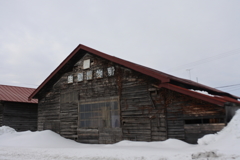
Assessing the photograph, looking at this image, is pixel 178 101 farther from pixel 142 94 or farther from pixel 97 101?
pixel 97 101

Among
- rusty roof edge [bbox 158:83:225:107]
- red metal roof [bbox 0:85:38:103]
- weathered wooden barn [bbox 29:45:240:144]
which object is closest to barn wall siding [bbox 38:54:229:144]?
weathered wooden barn [bbox 29:45:240:144]

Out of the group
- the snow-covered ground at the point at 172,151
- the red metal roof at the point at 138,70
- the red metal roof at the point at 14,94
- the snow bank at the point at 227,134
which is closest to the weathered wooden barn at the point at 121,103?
the red metal roof at the point at 138,70

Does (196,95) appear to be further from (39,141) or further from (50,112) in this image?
(50,112)

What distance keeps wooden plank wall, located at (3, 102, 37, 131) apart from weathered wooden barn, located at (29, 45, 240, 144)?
5.97 meters

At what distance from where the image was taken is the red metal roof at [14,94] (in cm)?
2312

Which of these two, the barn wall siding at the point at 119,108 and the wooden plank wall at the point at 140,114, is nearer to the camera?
the barn wall siding at the point at 119,108

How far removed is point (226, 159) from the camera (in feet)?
22.3

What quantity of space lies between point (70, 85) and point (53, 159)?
7.92m

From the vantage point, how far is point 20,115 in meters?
23.8

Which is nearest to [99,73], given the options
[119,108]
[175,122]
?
[119,108]

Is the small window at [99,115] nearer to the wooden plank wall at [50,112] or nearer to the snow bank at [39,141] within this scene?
the snow bank at [39,141]

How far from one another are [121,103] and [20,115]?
577 inches

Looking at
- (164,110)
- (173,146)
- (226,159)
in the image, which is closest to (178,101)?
(164,110)

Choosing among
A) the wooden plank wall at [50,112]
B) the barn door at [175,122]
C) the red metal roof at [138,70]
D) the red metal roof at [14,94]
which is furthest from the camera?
the red metal roof at [14,94]
